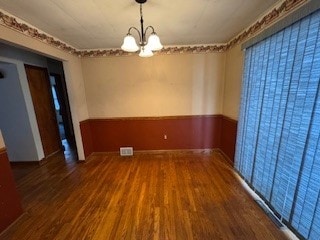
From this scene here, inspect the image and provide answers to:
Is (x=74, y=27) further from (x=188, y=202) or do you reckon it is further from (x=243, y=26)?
(x=188, y=202)

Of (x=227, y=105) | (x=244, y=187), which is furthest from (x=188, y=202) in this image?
(x=227, y=105)

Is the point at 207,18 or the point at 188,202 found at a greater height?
the point at 207,18

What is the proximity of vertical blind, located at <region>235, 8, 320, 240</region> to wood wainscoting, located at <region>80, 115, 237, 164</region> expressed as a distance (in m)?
1.43

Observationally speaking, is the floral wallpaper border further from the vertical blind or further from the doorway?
the doorway

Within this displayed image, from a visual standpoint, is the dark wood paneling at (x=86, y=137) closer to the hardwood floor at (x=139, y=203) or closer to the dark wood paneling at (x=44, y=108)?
the hardwood floor at (x=139, y=203)

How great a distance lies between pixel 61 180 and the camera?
2791 millimetres

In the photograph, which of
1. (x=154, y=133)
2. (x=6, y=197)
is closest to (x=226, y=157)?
(x=154, y=133)

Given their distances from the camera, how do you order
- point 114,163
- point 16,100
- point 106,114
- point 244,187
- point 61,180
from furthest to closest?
point 106,114 < point 114,163 < point 16,100 < point 61,180 < point 244,187

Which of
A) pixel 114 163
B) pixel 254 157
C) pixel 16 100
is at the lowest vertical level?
pixel 114 163

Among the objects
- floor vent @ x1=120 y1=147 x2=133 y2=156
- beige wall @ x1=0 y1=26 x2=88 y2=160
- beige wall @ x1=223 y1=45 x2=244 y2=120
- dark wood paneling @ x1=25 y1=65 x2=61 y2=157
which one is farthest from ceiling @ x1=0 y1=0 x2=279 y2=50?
floor vent @ x1=120 y1=147 x2=133 y2=156

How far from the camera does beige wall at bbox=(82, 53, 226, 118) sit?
349cm

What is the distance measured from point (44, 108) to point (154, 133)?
2617 mm

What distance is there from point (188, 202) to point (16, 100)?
364 cm

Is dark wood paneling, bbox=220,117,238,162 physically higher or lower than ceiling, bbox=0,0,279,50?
lower
